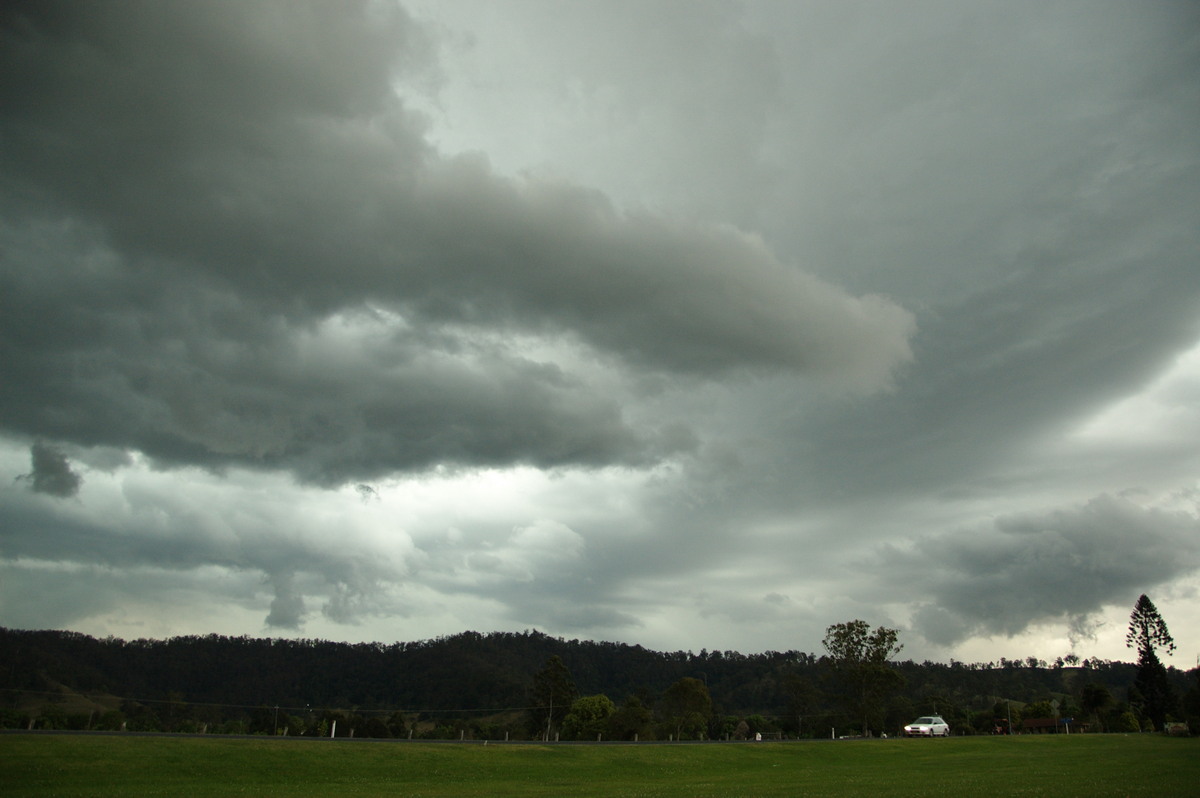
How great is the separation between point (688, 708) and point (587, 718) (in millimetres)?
22086

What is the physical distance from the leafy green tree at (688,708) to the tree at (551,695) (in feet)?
58.5

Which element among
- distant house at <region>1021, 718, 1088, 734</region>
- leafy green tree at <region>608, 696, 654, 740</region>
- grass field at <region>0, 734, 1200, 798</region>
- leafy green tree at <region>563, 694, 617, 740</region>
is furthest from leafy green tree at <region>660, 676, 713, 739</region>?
grass field at <region>0, 734, 1200, 798</region>

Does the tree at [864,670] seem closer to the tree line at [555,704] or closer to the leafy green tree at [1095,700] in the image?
the tree line at [555,704]

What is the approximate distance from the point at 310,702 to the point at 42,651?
60.2 metres

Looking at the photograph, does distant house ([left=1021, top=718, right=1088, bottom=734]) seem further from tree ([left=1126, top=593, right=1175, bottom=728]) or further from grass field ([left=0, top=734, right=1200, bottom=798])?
grass field ([left=0, top=734, right=1200, bottom=798])

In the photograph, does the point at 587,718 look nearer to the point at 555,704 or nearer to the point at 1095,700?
the point at 555,704

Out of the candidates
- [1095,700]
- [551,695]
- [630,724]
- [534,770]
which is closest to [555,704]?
[551,695]

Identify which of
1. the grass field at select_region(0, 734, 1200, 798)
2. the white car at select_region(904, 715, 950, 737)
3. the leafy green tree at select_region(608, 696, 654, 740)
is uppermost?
the grass field at select_region(0, 734, 1200, 798)

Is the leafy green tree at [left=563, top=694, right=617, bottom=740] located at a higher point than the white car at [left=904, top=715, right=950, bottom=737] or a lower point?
lower

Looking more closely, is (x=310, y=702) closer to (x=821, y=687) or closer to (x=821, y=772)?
(x=821, y=687)

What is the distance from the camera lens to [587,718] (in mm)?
108125

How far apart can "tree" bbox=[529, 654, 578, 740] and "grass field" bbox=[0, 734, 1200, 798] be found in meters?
61.0

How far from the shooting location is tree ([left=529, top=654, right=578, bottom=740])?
114 metres

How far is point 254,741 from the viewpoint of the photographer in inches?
1650
